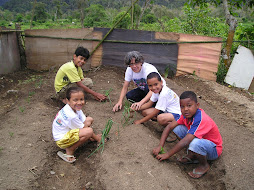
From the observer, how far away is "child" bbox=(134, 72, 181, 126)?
2.83 metres

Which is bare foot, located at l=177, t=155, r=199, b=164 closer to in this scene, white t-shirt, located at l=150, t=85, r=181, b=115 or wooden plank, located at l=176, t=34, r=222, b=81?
white t-shirt, located at l=150, t=85, r=181, b=115

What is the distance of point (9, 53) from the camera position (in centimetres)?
559

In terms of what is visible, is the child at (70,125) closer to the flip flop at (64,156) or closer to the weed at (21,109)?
the flip flop at (64,156)

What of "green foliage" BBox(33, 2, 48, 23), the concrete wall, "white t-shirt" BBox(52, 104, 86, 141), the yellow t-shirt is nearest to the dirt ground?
"white t-shirt" BBox(52, 104, 86, 141)

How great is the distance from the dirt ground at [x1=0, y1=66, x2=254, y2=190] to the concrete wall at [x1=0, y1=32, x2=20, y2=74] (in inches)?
64.1

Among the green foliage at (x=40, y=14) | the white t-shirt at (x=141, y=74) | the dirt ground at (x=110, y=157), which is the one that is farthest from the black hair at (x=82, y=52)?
the green foliage at (x=40, y=14)

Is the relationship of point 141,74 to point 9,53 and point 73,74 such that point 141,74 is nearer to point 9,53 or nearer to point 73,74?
point 73,74

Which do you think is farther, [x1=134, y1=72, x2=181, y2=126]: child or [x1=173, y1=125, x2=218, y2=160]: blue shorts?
[x1=134, y1=72, x2=181, y2=126]: child

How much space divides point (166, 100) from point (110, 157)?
3.36 feet

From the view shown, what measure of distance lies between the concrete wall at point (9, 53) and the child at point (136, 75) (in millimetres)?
3420

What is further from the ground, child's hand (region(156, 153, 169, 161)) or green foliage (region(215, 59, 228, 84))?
green foliage (region(215, 59, 228, 84))

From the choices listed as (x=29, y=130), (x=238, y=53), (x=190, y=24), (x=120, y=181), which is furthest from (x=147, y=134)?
(x=190, y=24)

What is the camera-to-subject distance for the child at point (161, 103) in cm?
283

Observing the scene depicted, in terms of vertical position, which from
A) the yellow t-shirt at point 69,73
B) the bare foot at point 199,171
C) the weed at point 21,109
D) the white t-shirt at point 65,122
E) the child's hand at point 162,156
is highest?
the yellow t-shirt at point 69,73
